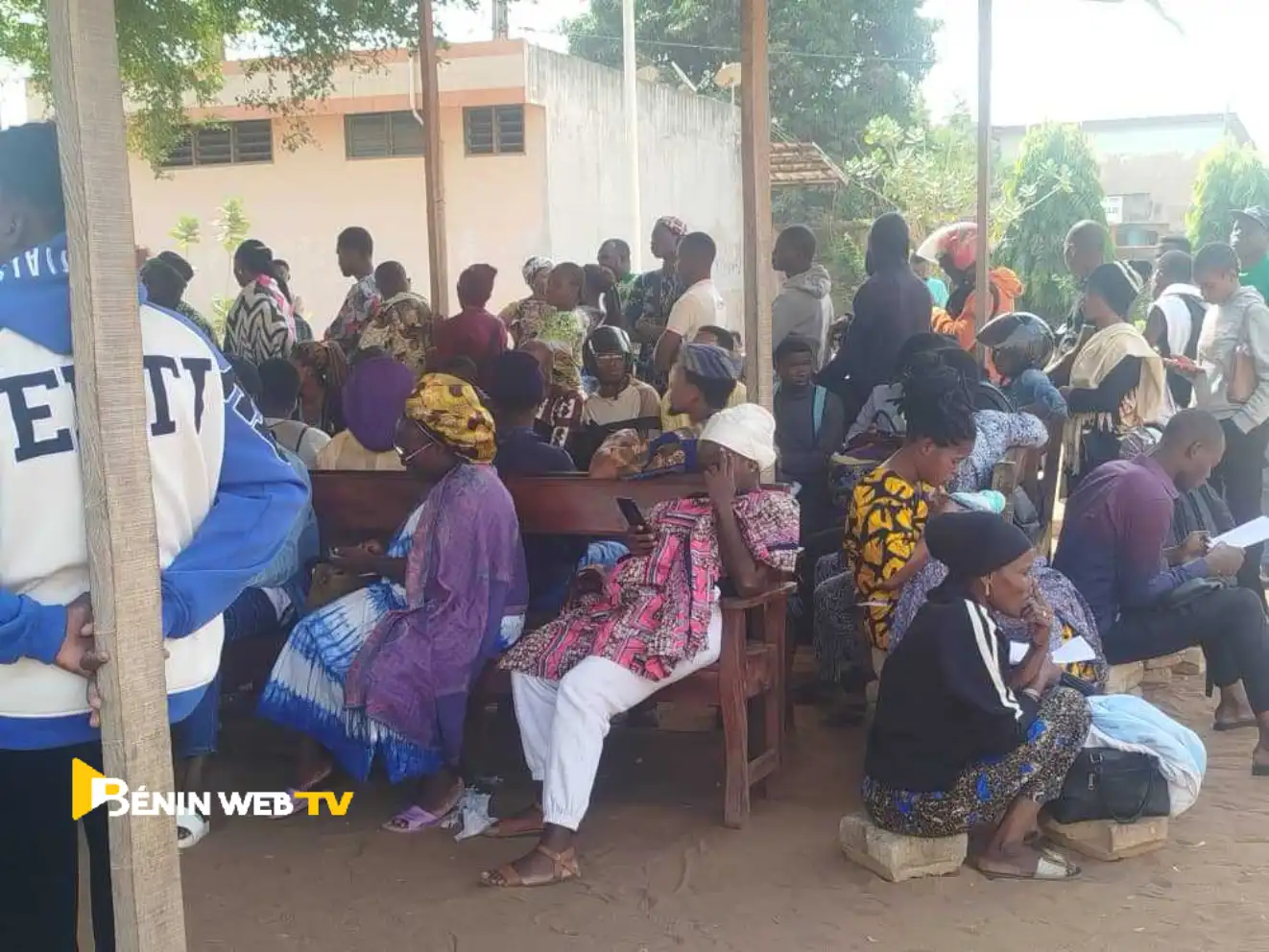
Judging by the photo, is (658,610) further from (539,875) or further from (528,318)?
(528,318)

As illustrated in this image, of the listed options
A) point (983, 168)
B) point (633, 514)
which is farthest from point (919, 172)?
point (633, 514)

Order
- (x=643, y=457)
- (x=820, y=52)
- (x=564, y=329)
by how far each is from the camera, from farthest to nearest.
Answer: (x=820, y=52) → (x=564, y=329) → (x=643, y=457)

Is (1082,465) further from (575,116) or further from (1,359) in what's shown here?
(575,116)

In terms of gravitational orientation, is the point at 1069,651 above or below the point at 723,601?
below

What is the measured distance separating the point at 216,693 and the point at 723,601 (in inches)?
67.0

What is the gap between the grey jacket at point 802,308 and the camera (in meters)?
6.99

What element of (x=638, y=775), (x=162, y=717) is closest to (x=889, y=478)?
(x=638, y=775)

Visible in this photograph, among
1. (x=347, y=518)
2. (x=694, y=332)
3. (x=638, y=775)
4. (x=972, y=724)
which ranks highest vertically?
(x=694, y=332)

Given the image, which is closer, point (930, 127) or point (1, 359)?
point (1, 359)

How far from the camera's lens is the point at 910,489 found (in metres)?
4.46

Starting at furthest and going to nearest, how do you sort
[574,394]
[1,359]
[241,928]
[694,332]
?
[694,332] → [574,394] → [241,928] → [1,359]

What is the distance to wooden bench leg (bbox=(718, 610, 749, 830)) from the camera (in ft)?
13.7

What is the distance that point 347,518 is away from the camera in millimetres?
4820

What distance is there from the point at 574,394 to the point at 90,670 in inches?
167
